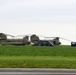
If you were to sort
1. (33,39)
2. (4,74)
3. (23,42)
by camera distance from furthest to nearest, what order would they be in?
1. (33,39)
2. (23,42)
3. (4,74)

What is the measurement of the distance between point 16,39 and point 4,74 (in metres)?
86.4

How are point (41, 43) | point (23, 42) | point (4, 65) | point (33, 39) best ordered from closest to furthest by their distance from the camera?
point (4, 65)
point (41, 43)
point (23, 42)
point (33, 39)

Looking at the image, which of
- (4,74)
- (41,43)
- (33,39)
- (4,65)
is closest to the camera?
(4,74)

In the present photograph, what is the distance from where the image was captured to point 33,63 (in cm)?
2514

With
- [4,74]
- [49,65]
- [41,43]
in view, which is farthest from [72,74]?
[41,43]

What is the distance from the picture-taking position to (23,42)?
3979 inches

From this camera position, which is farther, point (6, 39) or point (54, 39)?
point (54, 39)

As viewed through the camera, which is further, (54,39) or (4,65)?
(54,39)

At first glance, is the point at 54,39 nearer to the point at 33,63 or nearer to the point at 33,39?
the point at 33,39

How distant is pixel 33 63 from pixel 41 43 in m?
67.9

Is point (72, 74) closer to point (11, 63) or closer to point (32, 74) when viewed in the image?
point (32, 74)

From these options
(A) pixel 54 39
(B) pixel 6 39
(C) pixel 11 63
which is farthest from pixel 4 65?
(A) pixel 54 39

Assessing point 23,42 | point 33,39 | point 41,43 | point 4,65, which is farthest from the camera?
point 33,39

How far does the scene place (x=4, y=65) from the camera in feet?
78.1
